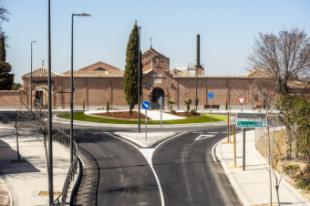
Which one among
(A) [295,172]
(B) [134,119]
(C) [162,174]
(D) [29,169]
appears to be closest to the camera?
(A) [295,172]

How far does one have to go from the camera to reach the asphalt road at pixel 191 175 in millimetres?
18547

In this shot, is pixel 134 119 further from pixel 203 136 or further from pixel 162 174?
pixel 162 174

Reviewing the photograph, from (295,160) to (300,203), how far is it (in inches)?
301

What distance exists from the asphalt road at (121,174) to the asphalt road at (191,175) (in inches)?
27.5

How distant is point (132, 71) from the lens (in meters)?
51.0

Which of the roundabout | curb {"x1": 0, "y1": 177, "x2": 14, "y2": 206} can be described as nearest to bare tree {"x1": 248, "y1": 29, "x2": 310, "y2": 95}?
the roundabout

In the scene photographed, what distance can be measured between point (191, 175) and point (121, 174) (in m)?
3.47

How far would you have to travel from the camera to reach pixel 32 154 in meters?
27.9

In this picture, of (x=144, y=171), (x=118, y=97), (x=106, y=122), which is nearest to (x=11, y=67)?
(x=118, y=97)

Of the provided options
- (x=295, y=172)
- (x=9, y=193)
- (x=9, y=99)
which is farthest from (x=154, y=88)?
(x=9, y=193)

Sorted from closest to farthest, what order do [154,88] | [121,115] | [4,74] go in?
[121,115] → [154,88] → [4,74]

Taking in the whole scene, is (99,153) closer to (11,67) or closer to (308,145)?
(308,145)

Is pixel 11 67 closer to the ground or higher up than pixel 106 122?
higher up

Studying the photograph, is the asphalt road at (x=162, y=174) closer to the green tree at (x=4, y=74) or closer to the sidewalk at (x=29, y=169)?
the sidewalk at (x=29, y=169)
